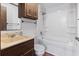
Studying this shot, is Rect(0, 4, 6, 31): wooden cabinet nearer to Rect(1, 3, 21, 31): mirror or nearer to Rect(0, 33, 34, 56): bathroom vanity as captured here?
Rect(1, 3, 21, 31): mirror

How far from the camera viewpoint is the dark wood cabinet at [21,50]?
1.06m

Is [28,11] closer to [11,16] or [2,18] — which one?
[11,16]

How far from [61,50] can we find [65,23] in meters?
0.37

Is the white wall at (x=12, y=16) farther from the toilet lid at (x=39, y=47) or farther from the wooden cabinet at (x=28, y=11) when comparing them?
Result: the toilet lid at (x=39, y=47)

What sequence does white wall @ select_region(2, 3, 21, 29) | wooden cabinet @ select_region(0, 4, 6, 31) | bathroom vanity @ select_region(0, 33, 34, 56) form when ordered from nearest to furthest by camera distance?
bathroom vanity @ select_region(0, 33, 34, 56)
wooden cabinet @ select_region(0, 4, 6, 31)
white wall @ select_region(2, 3, 21, 29)

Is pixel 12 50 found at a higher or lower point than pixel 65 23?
lower

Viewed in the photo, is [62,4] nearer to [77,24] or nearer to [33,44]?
[77,24]

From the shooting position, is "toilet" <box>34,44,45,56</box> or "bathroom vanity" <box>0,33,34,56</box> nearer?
"bathroom vanity" <box>0,33,34,56</box>

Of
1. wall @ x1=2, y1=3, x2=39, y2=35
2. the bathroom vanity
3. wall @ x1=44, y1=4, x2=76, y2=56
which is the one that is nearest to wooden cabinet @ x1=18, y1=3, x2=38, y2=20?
wall @ x1=2, y1=3, x2=39, y2=35

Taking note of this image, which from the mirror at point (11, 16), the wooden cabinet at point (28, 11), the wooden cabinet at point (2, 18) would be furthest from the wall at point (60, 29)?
the wooden cabinet at point (2, 18)

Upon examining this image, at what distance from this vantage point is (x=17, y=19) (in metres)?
1.53

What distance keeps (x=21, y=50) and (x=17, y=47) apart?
0.12 metres

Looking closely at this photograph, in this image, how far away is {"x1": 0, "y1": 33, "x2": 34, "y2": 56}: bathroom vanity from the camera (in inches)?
40.4

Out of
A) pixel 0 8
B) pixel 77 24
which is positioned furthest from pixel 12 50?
pixel 77 24
